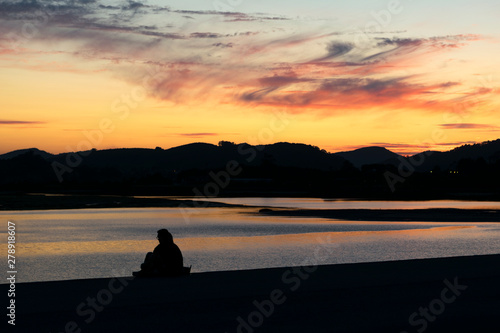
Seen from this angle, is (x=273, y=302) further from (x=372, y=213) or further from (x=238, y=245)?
(x=372, y=213)

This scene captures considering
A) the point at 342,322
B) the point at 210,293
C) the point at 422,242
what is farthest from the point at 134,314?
the point at 422,242

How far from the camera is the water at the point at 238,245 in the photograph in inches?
894

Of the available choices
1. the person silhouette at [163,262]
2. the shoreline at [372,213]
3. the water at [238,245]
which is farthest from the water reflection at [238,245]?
the shoreline at [372,213]

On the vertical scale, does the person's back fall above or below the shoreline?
below

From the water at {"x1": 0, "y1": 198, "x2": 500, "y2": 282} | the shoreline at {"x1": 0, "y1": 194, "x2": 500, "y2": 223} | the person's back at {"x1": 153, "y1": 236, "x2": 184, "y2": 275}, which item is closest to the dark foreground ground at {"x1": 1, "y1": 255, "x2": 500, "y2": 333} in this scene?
the person's back at {"x1": 153, "y1": 236, "x2": 184, "y2": 275}

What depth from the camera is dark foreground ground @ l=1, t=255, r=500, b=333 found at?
30.9ft

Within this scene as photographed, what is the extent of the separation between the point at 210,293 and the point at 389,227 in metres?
34.5

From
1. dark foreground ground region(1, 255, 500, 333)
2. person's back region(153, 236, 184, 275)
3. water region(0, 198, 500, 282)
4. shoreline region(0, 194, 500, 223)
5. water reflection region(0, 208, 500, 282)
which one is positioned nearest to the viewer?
dark foreground ground region(1, 255, 500, 333)

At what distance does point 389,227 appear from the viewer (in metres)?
44.8

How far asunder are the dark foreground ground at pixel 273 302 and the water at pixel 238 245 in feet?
23.9

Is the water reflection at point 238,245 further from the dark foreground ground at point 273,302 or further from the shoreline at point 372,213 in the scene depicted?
the shoreline at point 372,213

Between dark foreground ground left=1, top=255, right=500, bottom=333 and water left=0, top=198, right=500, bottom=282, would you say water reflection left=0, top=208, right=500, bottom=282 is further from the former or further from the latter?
dark foreground ground left=1, top=255, right=500, bottom=333

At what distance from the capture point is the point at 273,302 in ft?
36.8

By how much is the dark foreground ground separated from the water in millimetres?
7290
